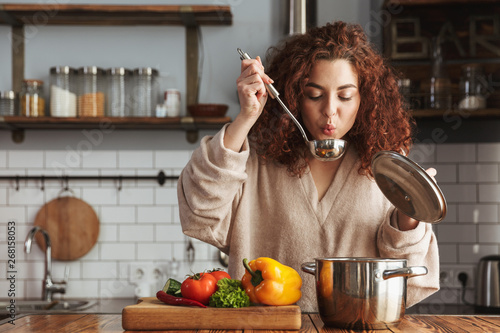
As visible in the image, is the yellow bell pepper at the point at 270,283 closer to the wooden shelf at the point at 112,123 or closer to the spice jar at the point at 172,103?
the wooden shelf at the point at 112,123

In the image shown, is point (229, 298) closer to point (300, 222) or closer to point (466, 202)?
point (300, 222)

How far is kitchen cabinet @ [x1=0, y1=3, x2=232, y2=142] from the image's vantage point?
301cm

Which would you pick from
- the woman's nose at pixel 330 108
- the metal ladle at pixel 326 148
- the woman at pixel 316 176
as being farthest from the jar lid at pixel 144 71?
the woman's nose at pixel 330 108

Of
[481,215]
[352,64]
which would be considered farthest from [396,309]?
[481,215]

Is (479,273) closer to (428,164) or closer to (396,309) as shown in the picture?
(428,164)

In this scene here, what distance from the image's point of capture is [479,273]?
2.91 meters

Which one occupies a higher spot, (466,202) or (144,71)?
(144,71)

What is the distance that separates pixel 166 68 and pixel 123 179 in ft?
2.17

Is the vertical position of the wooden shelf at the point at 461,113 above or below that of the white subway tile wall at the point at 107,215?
above

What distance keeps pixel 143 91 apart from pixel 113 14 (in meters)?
0.43

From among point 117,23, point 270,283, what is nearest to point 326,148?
point 270,283

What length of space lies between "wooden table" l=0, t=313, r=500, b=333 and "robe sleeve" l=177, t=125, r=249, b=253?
→ 298mm

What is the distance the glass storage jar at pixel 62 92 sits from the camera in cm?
307

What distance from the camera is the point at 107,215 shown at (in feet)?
10.5
